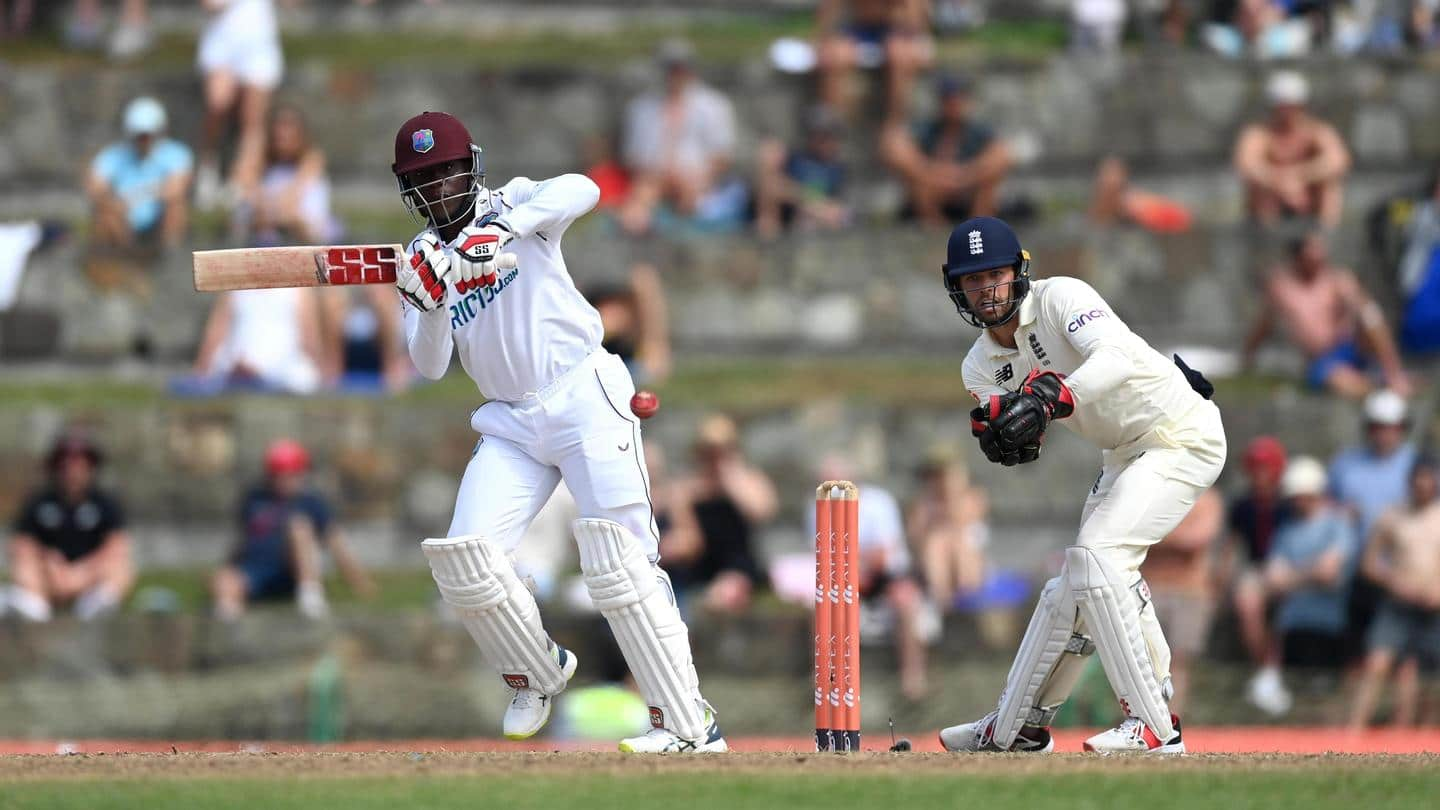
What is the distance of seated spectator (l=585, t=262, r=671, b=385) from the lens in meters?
14.6

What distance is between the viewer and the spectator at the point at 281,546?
13.5 meters

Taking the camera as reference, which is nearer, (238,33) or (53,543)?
(53,543)

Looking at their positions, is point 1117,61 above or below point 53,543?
above

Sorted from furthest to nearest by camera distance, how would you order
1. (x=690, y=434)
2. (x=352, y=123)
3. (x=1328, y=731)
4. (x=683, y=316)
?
(x=352, y=123)
(x=683, y=316)
(x=690, y=434)
(x=1328, y=731)

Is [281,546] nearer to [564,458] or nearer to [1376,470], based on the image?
[564,458]

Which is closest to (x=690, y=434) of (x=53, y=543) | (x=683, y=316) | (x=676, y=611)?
(x=683, y=316)

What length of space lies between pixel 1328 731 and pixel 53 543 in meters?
7.94

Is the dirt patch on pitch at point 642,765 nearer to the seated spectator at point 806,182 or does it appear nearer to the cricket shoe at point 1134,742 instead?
the cricket shoe at point 1134,742

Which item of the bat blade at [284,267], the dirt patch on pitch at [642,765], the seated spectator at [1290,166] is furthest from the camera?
the seated spectator at [1290,166]

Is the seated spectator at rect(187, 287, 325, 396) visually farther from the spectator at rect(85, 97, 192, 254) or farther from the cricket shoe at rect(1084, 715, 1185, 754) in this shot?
the cricket shoe at rect(1084, 715, 1185, 754)

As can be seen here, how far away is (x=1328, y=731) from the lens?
12.9m

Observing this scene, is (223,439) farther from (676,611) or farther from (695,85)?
(676,611)

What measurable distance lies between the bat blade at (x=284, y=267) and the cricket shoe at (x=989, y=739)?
296 centimetres

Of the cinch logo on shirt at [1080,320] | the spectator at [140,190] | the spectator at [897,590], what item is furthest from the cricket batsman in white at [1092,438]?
the spectator at [140,190]
